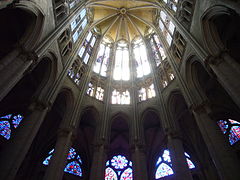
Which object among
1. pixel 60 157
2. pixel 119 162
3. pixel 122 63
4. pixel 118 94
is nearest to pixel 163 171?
pixel 119 162

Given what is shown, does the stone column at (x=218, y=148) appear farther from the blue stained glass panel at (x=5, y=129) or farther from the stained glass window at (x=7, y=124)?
the blue stained glass panel at (x=5, y=129)

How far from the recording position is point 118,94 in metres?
15.6

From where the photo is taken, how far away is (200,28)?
30.6 feet

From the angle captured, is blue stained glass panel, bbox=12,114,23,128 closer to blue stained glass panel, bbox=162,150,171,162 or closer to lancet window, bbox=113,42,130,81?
lancet window, bbox=113,42,130,81

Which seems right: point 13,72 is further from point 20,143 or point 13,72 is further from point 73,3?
point 73,3

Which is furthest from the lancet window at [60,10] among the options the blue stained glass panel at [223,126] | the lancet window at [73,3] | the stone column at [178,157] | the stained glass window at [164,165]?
the blue stained glass panel at [223,126]

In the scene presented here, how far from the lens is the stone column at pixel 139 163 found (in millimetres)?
9805

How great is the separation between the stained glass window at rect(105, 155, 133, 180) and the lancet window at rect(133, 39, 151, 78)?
7.42 m

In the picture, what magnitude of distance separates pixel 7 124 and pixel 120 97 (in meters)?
8.43

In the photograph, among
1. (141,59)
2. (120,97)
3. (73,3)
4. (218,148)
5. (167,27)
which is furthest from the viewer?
(141,59)

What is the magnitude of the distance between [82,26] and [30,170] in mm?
12090

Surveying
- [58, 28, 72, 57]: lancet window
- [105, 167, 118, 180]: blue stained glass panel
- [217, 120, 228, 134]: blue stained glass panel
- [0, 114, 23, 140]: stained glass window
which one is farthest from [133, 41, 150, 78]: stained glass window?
[0, 114, 23, 140]: stained glass window

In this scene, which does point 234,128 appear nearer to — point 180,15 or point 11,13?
point 180,15

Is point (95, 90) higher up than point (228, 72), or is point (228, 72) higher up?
point (95, 90)
